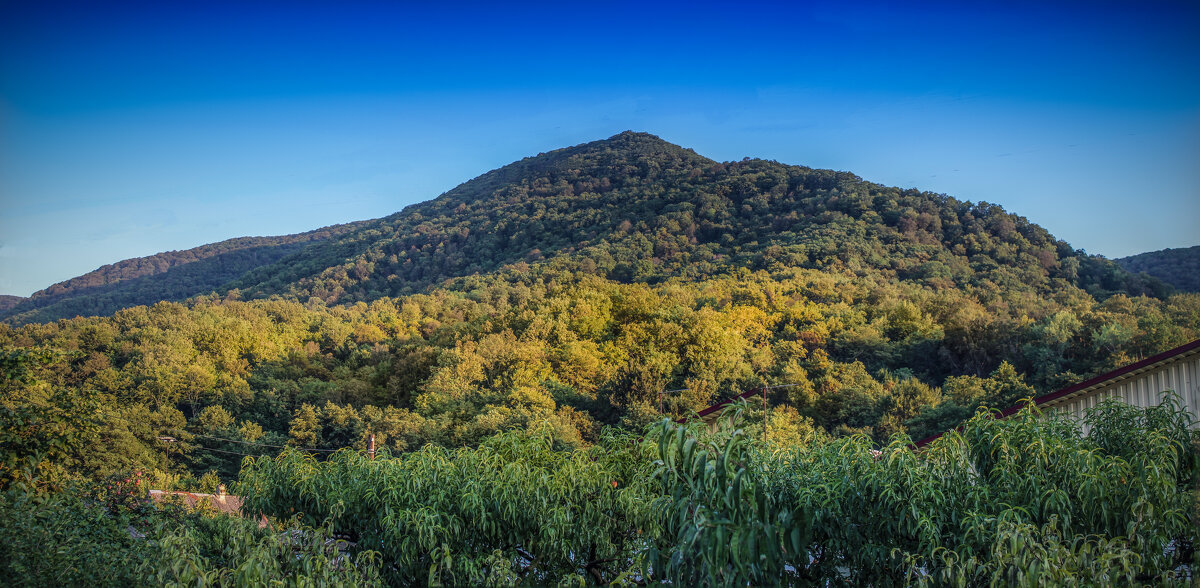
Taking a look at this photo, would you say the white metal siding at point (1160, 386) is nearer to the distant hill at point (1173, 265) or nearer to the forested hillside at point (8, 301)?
the distant hill at point (1173, 265)

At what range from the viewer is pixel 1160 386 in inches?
437

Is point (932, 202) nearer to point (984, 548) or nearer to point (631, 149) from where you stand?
Answer: point (631, 149)

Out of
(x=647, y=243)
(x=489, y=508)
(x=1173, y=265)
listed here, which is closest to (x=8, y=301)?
(x=647, y=243)

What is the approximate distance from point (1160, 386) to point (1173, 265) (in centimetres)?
3944

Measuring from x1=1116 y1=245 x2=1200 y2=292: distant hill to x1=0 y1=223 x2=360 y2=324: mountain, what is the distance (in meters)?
72.8

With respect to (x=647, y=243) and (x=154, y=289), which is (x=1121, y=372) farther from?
(x=154, y=289)

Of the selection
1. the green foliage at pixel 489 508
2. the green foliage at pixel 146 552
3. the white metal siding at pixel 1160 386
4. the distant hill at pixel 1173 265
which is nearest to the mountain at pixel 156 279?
the green foliage at pixel 146 552

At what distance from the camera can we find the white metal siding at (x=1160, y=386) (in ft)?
34.7

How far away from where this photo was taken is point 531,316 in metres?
48.1

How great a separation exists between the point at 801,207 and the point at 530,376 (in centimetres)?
4326

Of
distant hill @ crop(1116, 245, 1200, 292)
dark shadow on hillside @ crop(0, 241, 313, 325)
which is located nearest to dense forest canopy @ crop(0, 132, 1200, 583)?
dark shadow on hillside @ crop(0, 241, 313, 325)

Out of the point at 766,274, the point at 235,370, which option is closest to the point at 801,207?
the point at 766,274

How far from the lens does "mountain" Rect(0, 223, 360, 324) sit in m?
58.0

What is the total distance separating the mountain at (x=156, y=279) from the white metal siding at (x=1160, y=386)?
206 ft
